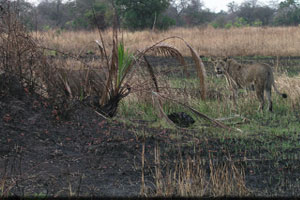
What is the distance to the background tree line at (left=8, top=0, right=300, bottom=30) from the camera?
25.7m

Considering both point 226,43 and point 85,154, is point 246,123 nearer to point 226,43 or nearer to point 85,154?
point 85,154

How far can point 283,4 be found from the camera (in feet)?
155

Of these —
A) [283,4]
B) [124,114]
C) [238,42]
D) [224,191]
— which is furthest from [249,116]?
[283,4]

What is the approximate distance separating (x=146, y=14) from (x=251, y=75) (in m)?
22.9

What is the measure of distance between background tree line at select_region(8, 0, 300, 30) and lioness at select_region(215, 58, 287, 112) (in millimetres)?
2621

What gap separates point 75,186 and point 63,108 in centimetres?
216

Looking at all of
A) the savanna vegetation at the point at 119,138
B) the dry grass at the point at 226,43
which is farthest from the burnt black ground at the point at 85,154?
the dry grass at the point at 226,43

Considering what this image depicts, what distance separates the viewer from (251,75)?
29.9ft

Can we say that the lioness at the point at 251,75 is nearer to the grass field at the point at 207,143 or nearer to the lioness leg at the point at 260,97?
the lioness leg at the point at 260,97

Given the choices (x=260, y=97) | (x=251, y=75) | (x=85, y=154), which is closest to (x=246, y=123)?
(x=260, y=97)

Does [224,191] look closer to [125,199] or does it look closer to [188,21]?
[125,199]

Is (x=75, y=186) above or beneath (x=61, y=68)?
beneath

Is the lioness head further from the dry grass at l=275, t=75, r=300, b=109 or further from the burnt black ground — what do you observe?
the burnt black ground

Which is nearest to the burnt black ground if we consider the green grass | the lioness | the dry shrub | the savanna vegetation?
the savanna vegetation
